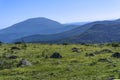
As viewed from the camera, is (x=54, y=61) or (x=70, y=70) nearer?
(x=70, y=70)

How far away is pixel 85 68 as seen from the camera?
162 feet

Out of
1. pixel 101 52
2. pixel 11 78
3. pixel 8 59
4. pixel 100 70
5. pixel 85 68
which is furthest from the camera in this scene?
pixel 101 52

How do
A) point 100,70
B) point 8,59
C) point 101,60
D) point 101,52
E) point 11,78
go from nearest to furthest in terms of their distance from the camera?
point 11,78, point 100,70, point 101,60, point 8,59, point 101,52

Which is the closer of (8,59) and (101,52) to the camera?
(8,59)

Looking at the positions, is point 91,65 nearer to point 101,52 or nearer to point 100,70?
point 100,70

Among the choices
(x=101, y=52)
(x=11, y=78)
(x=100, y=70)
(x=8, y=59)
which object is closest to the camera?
(x=11, y=78)

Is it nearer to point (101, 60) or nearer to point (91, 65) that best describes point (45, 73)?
point (91, 65)

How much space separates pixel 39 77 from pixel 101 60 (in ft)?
54.8

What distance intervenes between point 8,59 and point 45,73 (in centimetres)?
1988

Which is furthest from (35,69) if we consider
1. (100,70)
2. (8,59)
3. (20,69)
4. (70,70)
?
(8,59)

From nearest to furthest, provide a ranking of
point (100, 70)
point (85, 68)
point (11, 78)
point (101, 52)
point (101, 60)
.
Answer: point (11, 78)
point (100, 70)
point (85, 68)
point (101, 60)
point (101, 52)

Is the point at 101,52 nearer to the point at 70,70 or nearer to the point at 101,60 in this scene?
the point at 101,60

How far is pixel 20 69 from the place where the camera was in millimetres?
51188

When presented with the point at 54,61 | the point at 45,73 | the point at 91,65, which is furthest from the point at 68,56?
the point at 45,73
